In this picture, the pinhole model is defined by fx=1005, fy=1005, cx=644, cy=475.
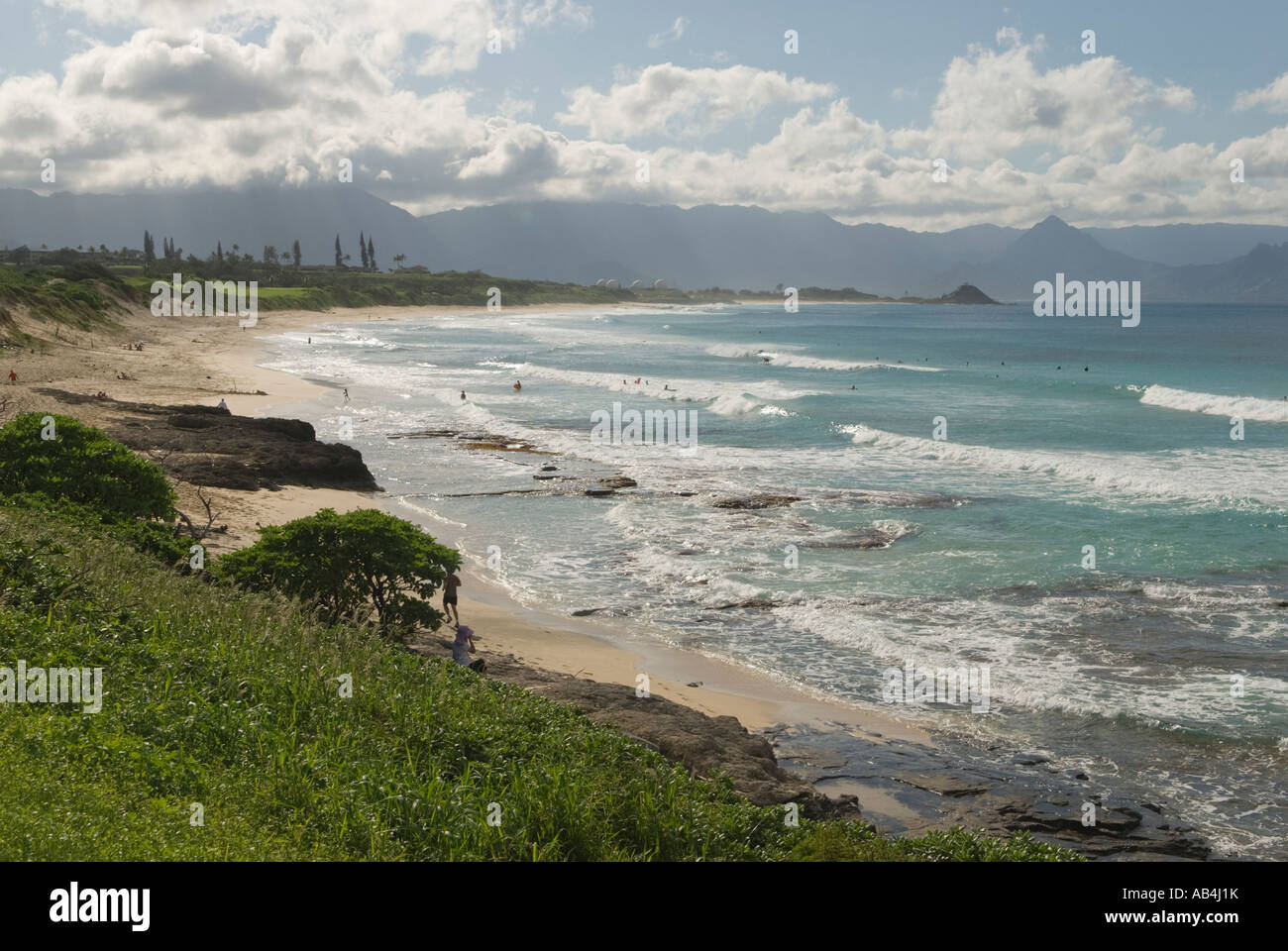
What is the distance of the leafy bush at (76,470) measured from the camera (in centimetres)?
1541

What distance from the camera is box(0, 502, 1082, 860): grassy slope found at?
6.75 meters

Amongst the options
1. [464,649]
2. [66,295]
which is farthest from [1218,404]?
[66,295]

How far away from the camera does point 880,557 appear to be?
22.7 meters

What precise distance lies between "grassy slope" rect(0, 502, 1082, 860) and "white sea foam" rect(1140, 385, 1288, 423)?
46.6 m

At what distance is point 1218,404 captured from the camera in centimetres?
5172

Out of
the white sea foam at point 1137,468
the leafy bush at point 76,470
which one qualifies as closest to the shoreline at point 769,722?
the leafy bush at point 76,470

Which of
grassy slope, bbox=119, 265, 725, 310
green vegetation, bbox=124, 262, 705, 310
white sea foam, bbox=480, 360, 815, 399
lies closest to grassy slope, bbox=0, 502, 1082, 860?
white sea foam, bbox=480, 360, 815, 399

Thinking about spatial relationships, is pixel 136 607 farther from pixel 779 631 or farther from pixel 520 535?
pixel 520 535

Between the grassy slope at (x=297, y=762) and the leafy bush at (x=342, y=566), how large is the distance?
8.55 ft

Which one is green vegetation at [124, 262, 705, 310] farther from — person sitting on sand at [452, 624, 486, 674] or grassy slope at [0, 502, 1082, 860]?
grassy slope at [0, 502, 1082, 860]

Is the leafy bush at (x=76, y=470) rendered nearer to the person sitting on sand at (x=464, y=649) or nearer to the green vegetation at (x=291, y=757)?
the green vegetation at (x=291, y=757)

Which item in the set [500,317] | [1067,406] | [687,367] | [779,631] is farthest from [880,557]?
[500,317]
